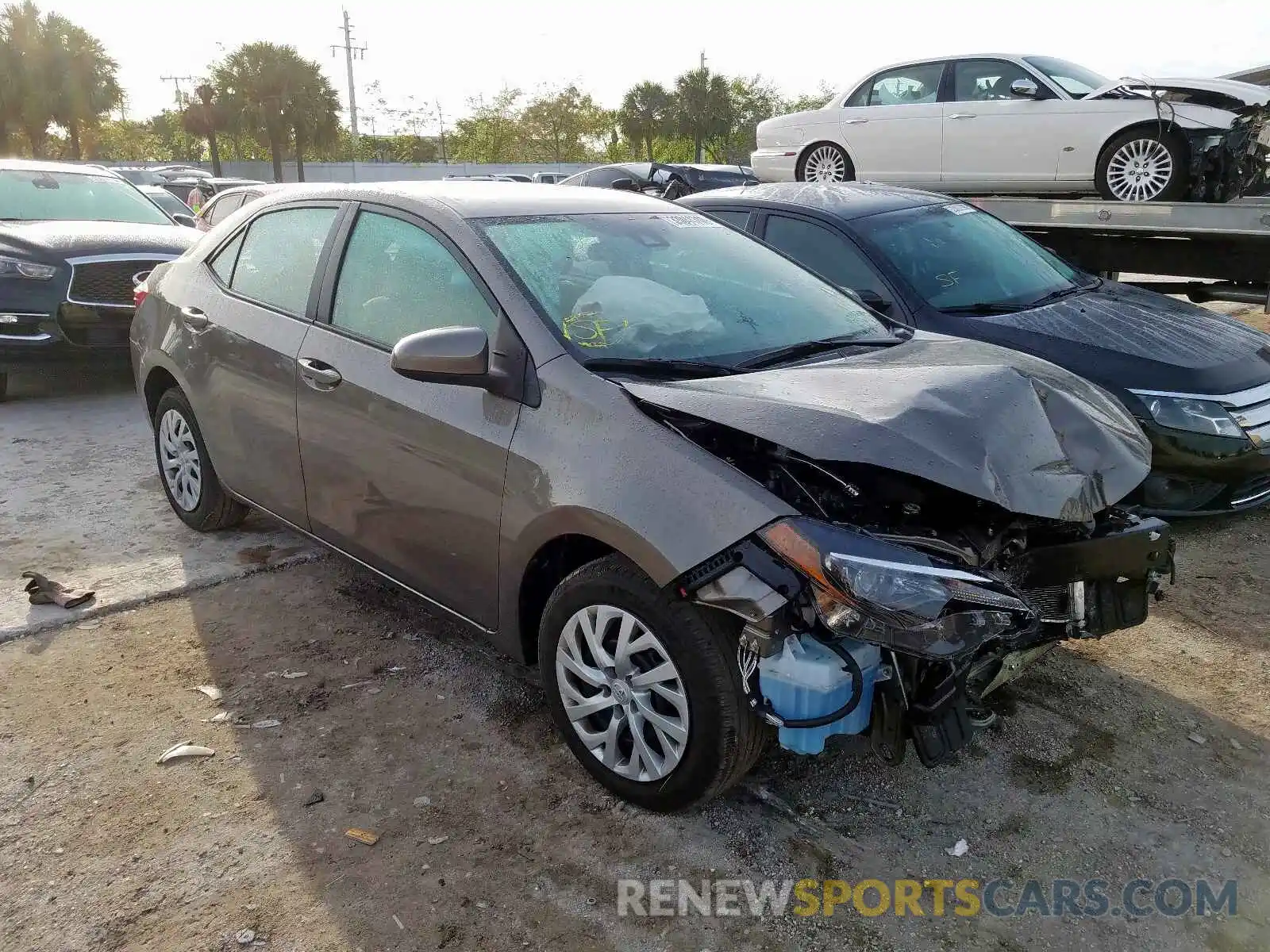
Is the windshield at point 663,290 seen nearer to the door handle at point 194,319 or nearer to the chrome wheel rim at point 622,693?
the chrome wheel rim at point 622,693

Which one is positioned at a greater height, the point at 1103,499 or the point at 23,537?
the point at 1103,499

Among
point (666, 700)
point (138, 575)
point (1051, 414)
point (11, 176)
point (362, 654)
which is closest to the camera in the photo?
point (666, 700)

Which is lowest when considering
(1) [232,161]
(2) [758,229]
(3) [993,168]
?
(2) [758,229]

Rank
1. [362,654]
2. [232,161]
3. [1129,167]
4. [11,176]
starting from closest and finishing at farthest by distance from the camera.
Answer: [362,654] < [1129,167] < [11,176] < [232,161]

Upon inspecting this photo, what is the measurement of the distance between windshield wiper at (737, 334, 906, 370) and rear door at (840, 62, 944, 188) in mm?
6065

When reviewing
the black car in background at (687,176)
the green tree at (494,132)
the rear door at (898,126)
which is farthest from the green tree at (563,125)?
the rear door at (898,126)

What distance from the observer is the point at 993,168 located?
859 cm

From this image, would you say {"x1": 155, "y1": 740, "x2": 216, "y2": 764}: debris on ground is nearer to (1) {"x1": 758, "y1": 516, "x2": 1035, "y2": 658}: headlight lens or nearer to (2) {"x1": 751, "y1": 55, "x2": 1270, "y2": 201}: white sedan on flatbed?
(1) {"x1": 758, "y1": 516, "x2": 1035, "y2": 658}: headlight lens

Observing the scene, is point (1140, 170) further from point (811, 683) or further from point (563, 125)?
point (563, 125)

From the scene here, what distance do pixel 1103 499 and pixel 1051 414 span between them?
0.29 m

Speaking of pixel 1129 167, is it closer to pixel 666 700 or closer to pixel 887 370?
pixel 887 370

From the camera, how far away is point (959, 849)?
2689 mm

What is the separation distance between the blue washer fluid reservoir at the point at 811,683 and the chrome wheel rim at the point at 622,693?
261 mm

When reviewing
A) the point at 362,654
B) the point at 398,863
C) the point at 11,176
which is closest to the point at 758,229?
the point at 362,654
